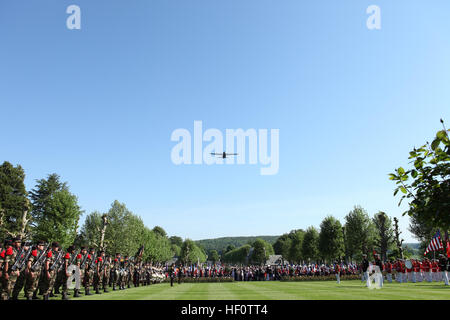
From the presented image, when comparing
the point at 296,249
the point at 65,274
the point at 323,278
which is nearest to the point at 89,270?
the point at 65,274

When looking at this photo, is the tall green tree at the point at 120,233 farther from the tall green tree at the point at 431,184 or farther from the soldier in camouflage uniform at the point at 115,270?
the tall green tree at the point at 431,184

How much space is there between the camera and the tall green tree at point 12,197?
217 feet

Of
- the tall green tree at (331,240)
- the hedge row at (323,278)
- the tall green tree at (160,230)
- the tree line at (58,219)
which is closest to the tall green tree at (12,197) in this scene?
the tree line at (58,219)

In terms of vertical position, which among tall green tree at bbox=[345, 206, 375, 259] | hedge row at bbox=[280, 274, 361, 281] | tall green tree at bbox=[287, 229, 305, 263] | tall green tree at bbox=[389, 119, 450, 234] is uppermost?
tall green tree at bbox=[389, 119, 450, 234]

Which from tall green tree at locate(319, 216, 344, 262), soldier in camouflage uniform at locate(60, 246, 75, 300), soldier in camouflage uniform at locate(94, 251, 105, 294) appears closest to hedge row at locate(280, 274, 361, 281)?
soldier in camouflage uniform at locate(94, 251, 105, 294)

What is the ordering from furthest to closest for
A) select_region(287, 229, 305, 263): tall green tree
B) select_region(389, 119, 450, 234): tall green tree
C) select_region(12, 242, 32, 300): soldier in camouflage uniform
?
select_region(287, 229, 305, 263): tall green tree → select_region(12, 242, 32, 300): soldier in camouflage uniform → select_region(389, 119, 450, 234): tall green tree

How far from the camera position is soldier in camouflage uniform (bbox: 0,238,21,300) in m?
14.6

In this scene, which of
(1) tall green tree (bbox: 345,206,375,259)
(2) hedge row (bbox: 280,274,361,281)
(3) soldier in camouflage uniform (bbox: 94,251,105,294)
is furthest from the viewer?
(1) tall green tree (bbox: 345,206,375,259)

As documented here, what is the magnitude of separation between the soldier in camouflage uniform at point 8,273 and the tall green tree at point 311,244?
8228 centimetres

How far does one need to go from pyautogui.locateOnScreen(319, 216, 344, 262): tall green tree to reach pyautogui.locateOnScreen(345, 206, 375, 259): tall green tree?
191 cm

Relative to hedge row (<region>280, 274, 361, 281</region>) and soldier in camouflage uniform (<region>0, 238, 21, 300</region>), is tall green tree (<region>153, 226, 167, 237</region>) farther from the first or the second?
soldier in camouflage uniform (<region>0, 238, 21, 300</region>)
